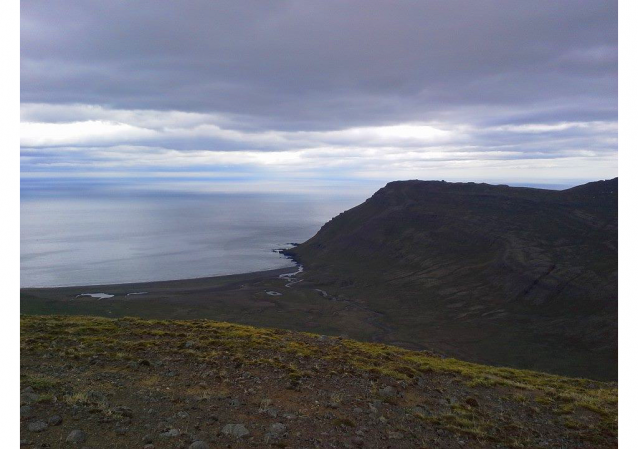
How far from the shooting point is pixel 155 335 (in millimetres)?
19859

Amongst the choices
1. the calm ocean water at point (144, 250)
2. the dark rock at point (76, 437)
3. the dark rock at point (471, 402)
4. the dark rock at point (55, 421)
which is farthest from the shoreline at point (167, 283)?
the dark rock at point (76, 437)

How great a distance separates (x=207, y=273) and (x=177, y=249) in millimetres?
41297

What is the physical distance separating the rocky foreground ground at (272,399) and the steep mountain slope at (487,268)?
31.4 meters

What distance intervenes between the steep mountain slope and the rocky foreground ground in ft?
103

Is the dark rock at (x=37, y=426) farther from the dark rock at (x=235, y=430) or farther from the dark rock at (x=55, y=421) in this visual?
the dark rock at (x=235, y=430)

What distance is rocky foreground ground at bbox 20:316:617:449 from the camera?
1027 cm

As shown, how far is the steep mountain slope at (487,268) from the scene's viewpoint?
4928 centimetres

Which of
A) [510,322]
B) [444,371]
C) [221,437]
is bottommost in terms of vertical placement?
[510,322]

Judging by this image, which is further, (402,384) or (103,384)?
(402,384)

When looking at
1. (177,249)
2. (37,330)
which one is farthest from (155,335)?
(177,249)

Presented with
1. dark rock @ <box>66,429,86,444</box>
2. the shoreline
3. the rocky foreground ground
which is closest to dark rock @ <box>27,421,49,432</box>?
the rocky foreground ground

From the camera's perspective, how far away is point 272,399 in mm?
12609

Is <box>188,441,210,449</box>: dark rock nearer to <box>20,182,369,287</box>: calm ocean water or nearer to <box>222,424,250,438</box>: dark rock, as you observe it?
<box>222,424,250,438</box>: dark rock

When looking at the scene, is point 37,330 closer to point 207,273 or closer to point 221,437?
point 221,437
